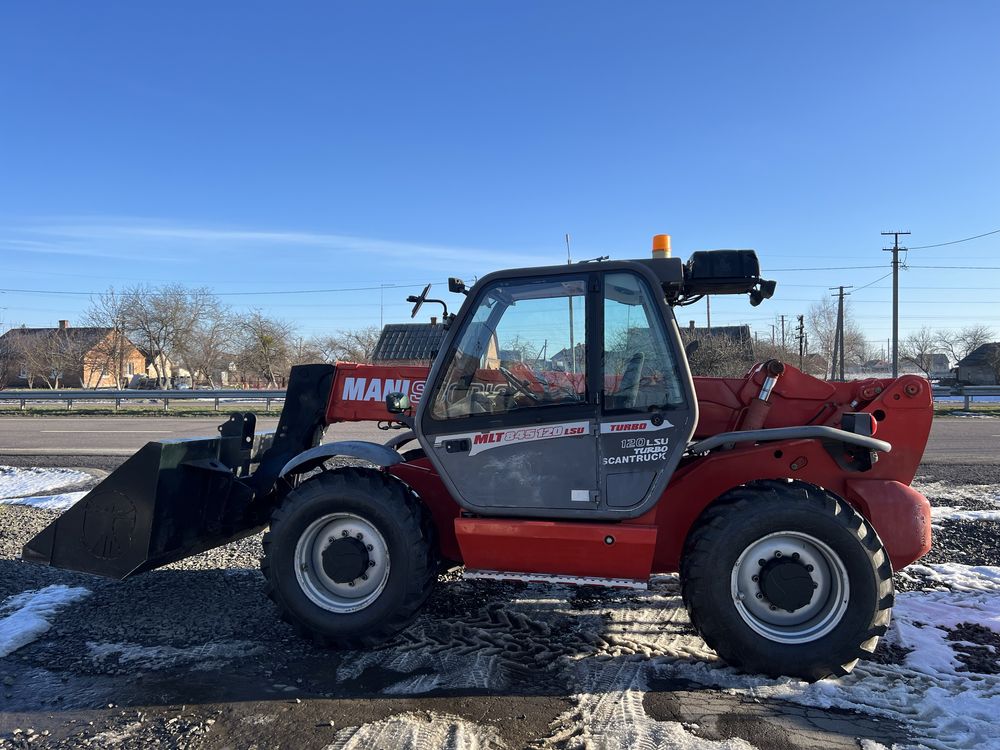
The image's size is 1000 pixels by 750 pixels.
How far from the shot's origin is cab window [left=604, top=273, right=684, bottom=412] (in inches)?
140

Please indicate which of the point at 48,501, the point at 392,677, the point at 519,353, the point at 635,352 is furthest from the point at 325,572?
the point at 48,501

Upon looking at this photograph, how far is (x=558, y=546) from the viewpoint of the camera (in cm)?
351

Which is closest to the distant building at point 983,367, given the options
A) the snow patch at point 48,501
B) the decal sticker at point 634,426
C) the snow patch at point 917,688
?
the snow patch at point 917,688

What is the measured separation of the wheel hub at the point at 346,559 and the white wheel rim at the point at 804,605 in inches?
79.8

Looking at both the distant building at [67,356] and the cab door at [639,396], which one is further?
the distant building at [67,356]

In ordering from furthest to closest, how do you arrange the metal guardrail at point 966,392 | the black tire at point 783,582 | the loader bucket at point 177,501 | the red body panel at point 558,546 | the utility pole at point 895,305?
the utility pole at point 895,305 → the metal guardrail at point 966,392 → the loader bucket at point 177,501 → the red body panel at point 558,546 → the black tire at point 783,582

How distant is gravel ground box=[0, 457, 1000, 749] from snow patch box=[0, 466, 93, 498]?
13.2ft

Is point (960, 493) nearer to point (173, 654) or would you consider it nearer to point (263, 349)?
point (173, 654)

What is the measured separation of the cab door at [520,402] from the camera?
356 cm

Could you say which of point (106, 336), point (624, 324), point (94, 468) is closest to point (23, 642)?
point (624, 324)

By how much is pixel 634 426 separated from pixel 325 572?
6.50ft

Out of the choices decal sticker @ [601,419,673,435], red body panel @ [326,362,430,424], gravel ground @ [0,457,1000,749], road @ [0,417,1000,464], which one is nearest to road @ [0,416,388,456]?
road @ [0,417,1000,464]

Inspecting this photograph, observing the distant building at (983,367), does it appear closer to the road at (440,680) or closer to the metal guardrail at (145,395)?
the metal guardrail at (145,395)

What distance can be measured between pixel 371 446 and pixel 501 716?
1.67m
